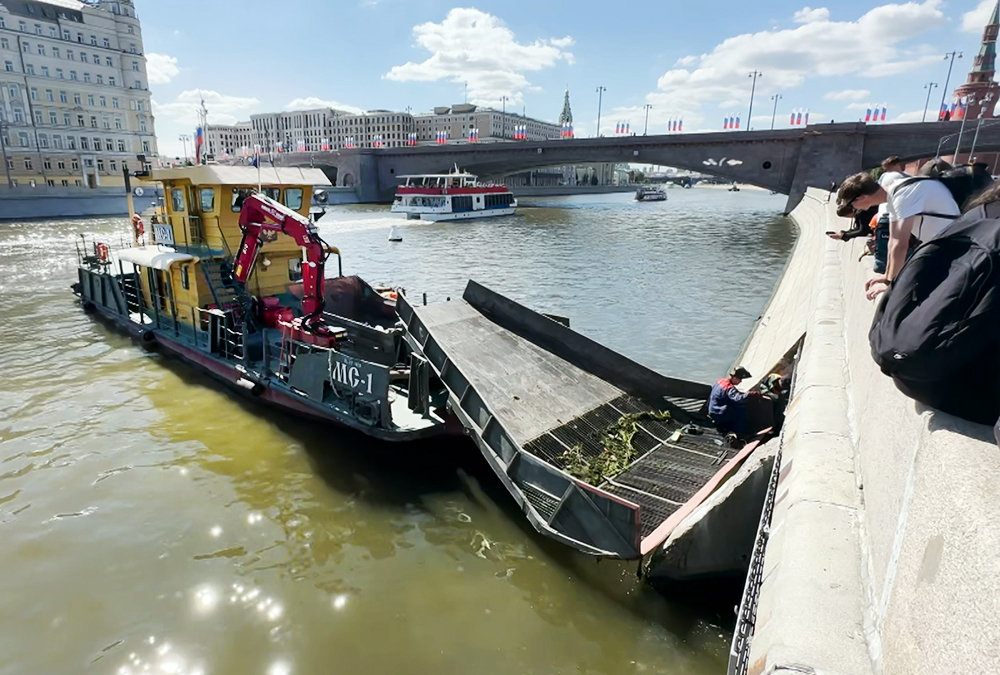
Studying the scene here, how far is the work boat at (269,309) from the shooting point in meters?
9.04

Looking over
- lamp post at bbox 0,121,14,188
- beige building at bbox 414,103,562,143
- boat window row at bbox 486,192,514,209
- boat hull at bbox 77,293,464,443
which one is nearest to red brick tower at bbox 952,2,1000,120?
boat window row at bbox 486,192,514,209

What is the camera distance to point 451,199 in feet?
169

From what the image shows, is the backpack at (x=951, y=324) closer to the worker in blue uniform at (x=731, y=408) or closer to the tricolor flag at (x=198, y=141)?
the worker in blue uniform at (x=731, y=408)

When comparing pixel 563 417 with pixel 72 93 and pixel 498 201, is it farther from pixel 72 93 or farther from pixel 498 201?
pixel 72 93

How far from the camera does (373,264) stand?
3022 cm

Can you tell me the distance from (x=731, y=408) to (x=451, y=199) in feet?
151

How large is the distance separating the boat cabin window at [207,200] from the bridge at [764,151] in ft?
153

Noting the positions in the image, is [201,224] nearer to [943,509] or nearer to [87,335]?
[87,335]

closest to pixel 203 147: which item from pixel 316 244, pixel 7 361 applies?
pixel 316 244

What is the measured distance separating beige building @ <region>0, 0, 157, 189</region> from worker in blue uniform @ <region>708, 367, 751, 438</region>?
73.7m

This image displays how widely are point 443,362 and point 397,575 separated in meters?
3.23

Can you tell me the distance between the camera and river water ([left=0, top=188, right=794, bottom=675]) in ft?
18.8

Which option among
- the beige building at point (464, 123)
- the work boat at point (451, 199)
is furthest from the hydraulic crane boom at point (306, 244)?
the beige building at point (464, 123)

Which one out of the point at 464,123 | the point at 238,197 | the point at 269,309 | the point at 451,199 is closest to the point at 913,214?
the point at 269,309
